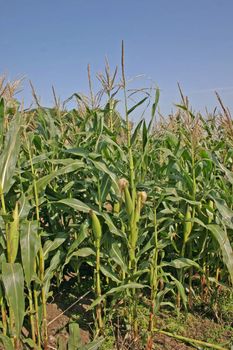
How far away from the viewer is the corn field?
247 centimetres

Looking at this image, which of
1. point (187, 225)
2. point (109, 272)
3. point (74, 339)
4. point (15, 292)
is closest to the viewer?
point (15, 292)

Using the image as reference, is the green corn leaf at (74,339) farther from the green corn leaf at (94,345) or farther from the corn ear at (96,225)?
the corn ear at (96,225)

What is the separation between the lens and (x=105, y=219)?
2676 millimetres

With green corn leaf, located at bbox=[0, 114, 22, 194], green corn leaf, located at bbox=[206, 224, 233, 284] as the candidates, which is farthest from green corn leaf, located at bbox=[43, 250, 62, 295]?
green corn leaf, located at bbox=[206, 224, 233, 284]

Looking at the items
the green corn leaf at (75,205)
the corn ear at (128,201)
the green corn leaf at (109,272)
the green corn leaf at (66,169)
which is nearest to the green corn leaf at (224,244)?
the corn ear at (128,201)

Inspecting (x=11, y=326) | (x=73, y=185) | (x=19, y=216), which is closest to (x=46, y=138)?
(x=73, y=185)

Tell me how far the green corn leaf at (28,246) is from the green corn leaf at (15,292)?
6cm

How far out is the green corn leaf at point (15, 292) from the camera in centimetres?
→ 222

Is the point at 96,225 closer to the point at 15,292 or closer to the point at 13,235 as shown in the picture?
the point at 13,235

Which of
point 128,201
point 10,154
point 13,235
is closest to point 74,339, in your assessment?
point 13,235

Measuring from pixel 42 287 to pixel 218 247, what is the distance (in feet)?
4.67

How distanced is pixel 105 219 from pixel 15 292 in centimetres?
80

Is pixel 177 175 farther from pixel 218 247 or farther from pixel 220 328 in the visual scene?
pixel 220 328

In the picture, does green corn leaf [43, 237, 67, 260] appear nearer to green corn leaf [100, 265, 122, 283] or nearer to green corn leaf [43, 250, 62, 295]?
green corn leaf [43, 250, 62, 295]
